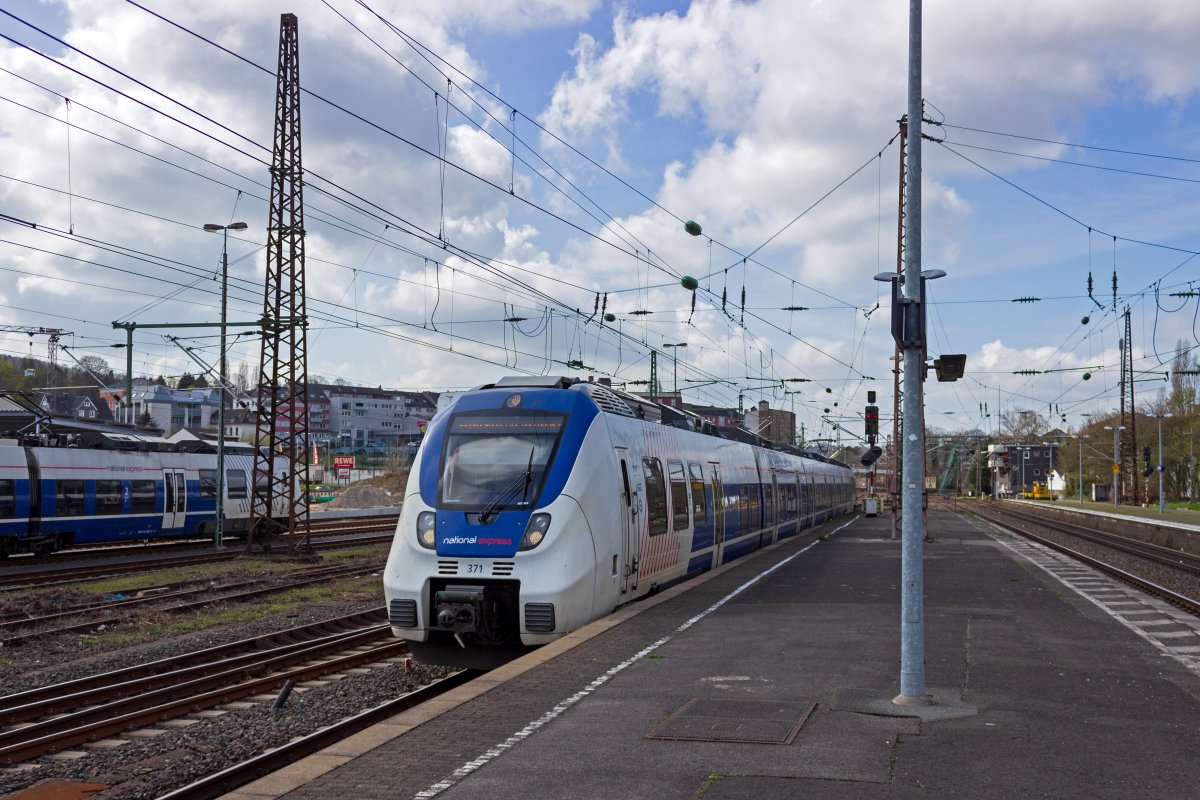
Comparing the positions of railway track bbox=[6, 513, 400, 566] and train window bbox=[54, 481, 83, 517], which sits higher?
train window bbox=[54, 481, 83, 517]

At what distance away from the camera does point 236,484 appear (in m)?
38.8

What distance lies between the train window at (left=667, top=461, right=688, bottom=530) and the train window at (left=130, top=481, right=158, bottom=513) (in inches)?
865

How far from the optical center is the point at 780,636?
12.0 meters

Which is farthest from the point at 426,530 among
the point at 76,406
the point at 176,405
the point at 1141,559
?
the point at 176,405

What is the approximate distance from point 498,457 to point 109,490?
2397 cm

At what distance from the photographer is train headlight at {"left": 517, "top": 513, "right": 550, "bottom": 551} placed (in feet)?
39.2

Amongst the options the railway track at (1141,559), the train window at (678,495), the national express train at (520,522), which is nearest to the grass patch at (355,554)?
the train window at (678,495)

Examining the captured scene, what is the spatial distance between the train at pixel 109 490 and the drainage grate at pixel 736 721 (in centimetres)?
2567

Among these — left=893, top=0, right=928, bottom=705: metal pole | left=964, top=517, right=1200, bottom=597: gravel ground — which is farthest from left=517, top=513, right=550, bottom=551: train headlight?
left=964, top=517, right=1200, bottom=597: gravel ground

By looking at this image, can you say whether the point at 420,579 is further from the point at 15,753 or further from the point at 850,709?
the point at 850,709

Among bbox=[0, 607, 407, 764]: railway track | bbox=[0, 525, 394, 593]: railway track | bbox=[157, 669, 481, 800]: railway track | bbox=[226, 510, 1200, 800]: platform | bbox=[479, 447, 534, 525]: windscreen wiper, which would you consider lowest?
bbox=[0, 525, 394, 593]: railway track

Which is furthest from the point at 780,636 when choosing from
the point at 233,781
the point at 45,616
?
the point at 45,616

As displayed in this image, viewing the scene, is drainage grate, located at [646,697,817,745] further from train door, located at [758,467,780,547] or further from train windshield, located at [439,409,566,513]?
train door, located at [758,467,780,547]

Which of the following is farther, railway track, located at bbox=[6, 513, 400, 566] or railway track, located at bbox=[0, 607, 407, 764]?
railway track, located at bbox=[6, 513, 400, 566]
